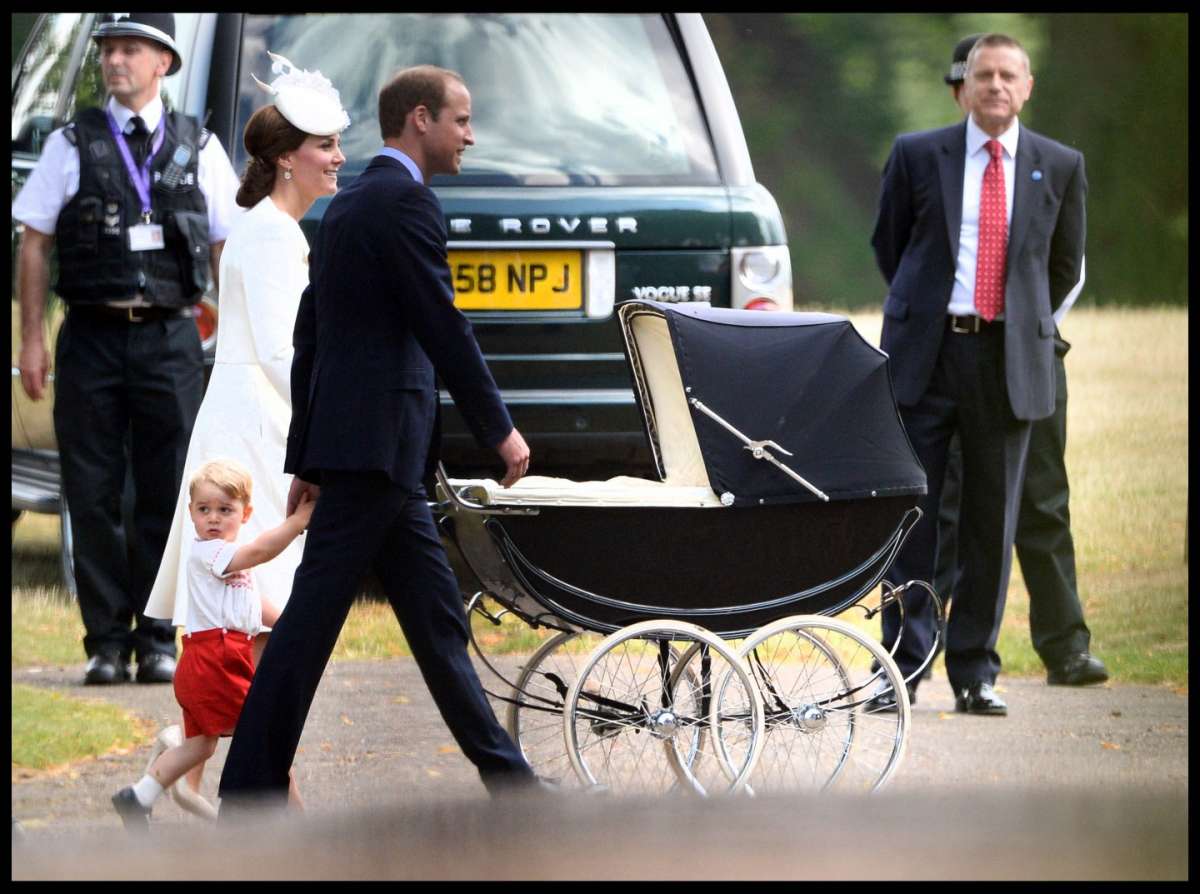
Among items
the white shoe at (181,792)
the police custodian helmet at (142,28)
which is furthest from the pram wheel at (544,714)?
the police custodian helmet at (142,28)

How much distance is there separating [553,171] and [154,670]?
2222mm

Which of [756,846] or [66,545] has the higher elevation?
[756,846]

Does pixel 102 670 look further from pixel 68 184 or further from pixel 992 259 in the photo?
pixel 992 259

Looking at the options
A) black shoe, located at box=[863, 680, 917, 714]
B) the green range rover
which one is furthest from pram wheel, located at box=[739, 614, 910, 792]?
the green range rover

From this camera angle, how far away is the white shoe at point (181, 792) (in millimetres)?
4867

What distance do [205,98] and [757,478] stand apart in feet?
9.61

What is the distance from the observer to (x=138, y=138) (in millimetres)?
6539

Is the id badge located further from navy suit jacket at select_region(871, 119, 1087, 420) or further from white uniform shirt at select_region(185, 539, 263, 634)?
navy suit jacket at select_region(871, 119, 1087, 420)

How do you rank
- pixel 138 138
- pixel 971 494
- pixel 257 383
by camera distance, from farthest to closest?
pixel 971 494
pixel 138 138
pixel 257 383

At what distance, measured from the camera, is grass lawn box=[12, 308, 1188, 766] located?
7.36 meters

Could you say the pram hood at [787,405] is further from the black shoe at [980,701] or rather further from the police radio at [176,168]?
the police radio at [176,168]

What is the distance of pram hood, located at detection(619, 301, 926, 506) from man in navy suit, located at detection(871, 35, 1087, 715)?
1327 millimetres

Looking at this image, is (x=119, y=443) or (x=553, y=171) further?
(x=553, y=171)

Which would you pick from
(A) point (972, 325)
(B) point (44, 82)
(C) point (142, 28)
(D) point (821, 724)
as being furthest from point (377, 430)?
(B) point (44, 82)
